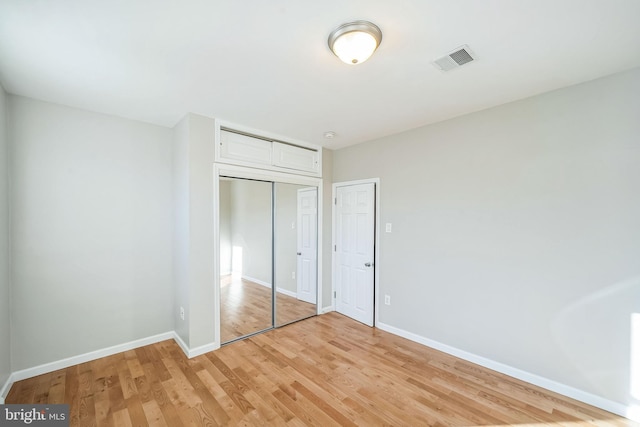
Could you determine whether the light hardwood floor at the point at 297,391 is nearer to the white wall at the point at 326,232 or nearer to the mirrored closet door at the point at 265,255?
Result: the mirrored closet door at the point at 265,255

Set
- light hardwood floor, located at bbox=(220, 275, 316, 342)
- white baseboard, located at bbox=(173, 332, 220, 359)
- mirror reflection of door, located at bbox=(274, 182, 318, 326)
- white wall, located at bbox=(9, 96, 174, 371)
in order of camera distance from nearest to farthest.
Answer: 1. white wall, located at bbox=(9, 96, 174, 371)
2. white baseboard, located at bbox=(173, 332, 220, 359)
3. light hardwood floor, located at bbox=(220, 275, 316, 342)
4. mirror reflection of door, located at bbox=(274, 182, 318, 326)

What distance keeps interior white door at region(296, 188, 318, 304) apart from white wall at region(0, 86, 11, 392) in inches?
114

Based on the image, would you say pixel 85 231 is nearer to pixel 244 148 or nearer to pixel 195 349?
pixel 195 349

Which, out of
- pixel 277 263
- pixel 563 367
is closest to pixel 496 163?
pixel 563 367

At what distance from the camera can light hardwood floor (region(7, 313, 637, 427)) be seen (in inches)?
77.5

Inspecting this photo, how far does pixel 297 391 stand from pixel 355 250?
204cm

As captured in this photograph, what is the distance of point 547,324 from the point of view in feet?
7.58

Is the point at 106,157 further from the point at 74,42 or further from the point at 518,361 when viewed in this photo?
the point at 518,361

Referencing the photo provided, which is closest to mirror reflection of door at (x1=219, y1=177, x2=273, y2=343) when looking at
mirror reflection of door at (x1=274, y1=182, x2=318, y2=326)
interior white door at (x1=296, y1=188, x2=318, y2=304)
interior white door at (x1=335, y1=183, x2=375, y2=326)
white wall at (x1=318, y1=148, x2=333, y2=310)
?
mirror reflection of door at (x1=274, y1=182, x2=318, y2=326)

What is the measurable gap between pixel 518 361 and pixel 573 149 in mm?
1951

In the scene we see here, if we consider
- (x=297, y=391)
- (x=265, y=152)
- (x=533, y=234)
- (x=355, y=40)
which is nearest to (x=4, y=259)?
(x=265, y=152)

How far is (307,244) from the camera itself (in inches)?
157

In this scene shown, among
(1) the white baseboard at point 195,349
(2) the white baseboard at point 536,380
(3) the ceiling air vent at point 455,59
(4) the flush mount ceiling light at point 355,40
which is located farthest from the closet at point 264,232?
(3) the ceiling air vent at point 455,59

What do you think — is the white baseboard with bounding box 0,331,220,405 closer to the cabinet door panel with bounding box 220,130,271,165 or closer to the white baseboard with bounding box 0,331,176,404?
the white baseboard with bounding box 0,331,176,404
